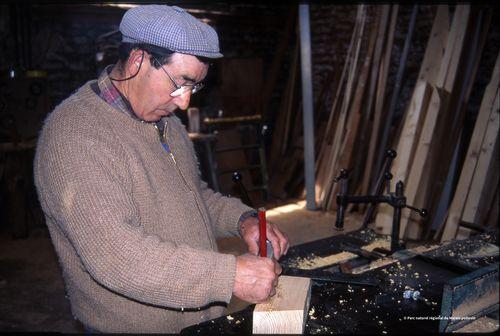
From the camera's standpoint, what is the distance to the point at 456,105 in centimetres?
522

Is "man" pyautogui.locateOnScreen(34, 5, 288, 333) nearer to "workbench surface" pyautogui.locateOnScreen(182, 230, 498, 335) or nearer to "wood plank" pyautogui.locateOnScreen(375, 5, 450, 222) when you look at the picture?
"workbench surface" pyautogui.locateOnScreen(182, 230, 498, 335)

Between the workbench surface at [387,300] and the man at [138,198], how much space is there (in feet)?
0.62

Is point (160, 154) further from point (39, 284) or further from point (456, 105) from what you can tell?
point (456, 105)

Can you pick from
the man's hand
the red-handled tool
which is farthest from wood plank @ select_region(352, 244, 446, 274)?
the red-handled tool

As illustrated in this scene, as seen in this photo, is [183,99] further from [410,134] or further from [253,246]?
[410,134]

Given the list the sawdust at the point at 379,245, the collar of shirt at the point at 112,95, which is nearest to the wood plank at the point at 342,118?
the sawdust at the point at 379,245

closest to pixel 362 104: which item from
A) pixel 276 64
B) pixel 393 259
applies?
pixel 276 64

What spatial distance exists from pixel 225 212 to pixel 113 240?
751 mm

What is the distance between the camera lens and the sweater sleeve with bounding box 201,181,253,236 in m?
1.99

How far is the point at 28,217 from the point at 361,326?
4929 mm

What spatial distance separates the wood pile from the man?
3451 millimetres

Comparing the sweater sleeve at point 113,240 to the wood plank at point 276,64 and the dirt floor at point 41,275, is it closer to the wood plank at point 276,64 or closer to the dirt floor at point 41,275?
the dirt floor at point 41,275

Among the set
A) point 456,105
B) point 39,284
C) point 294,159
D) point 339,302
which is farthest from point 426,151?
point 39,284

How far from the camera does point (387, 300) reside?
65.4 inches
